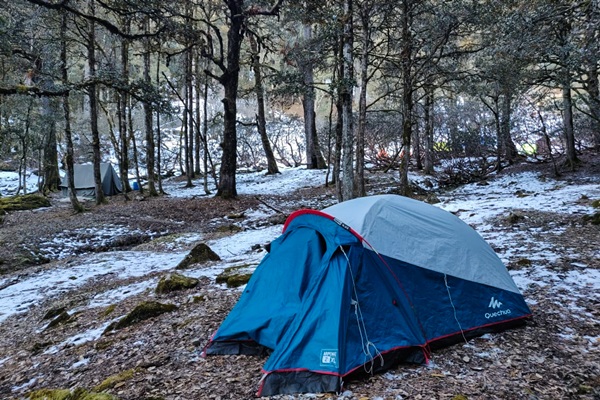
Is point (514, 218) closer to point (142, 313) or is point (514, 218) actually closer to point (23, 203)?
point (142, 313)

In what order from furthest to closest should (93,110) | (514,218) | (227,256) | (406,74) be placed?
(93,110), (406,74), (514,218), (227,256)

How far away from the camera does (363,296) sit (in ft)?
10.5

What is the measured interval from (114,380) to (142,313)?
1.57 meters

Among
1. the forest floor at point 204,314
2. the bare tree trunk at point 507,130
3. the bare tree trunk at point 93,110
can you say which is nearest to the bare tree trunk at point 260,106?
the bare tree trunk at point 93,110

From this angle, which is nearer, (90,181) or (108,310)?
(108,310)

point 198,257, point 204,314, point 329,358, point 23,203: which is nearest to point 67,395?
point 204,314

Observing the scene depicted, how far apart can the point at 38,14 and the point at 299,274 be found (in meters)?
11.8

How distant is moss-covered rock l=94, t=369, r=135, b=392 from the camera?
3.12 m

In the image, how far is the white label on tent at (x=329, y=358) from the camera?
112 inches

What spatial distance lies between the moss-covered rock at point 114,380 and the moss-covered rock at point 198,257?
3.73 m

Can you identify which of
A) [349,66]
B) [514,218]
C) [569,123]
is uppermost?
[349,66]

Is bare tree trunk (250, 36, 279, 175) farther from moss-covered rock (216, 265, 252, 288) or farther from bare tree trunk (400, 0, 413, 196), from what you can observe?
moss-covered rock (216, 265, 252, 288)

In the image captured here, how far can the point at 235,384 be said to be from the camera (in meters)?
2.99

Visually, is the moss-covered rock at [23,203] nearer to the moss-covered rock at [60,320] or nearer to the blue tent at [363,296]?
the moss-covered rock at [60,320]
